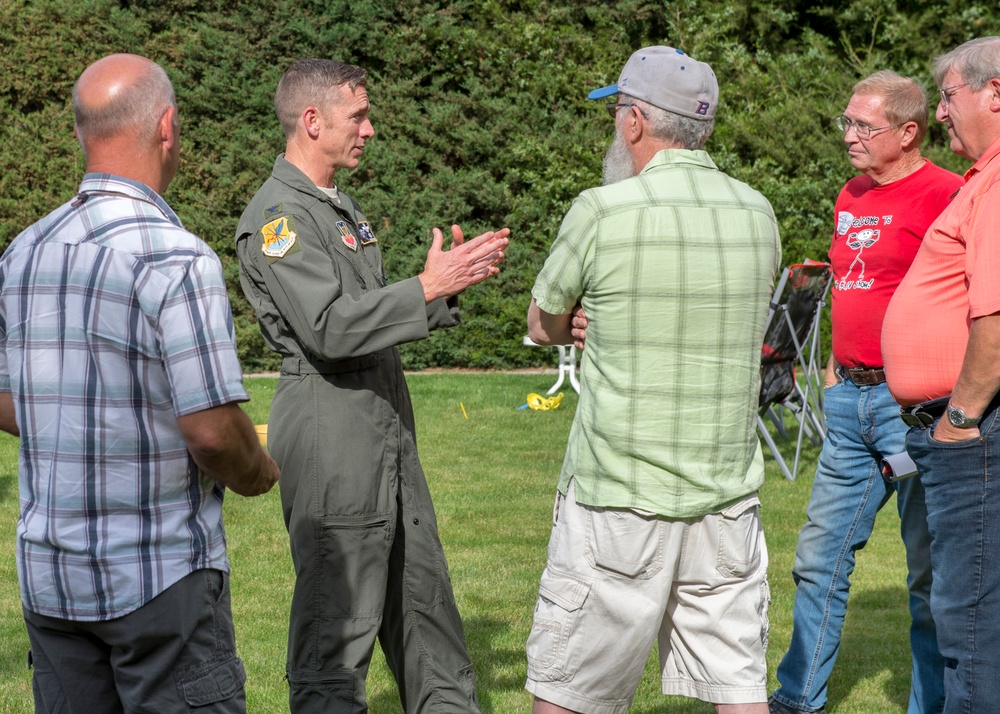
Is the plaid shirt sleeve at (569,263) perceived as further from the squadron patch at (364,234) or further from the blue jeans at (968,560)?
the blue jeans at (968,560)

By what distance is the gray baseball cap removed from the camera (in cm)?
255

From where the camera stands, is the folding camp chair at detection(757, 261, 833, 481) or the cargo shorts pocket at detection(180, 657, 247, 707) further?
the folding camp chair at detection(757, 261, 833, 481)

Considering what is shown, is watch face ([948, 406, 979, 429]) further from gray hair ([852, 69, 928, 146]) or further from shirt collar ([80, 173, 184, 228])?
shirt collar ([80, 173, 184, 228])

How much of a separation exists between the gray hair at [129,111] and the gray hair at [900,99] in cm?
252

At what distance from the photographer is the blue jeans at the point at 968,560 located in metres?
2.57

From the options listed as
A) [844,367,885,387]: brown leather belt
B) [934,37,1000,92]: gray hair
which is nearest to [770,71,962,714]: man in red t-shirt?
[844,367,885,387]: brown leather belt

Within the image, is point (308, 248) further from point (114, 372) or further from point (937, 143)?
point (937, 143)

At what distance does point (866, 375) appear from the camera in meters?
3.64

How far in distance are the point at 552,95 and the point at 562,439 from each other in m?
6.81

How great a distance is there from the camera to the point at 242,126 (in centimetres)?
1355

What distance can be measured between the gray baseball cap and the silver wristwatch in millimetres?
932

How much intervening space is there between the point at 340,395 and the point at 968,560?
1.73 m

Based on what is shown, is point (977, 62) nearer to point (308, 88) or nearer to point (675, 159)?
point (675, 159)

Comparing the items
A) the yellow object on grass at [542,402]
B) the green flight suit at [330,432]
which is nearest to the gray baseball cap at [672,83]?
the green flight suit at [330,432]
